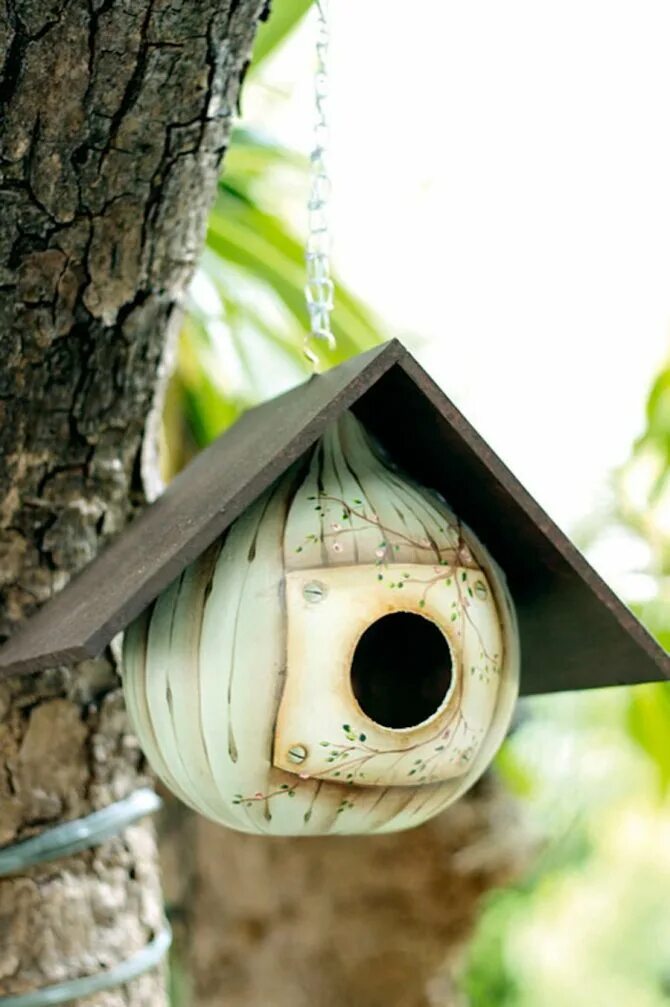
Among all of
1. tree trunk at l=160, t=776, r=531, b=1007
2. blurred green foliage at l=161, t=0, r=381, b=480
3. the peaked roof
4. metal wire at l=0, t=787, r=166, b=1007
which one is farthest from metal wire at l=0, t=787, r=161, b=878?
tree trunk at l=160, t=776, r=531, b=1007

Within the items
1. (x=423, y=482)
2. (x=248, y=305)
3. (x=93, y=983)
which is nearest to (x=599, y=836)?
(x=248, y=305)

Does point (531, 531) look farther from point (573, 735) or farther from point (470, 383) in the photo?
point (573, 735)

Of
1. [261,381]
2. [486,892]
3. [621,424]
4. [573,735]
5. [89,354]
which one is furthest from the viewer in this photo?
[573,735]

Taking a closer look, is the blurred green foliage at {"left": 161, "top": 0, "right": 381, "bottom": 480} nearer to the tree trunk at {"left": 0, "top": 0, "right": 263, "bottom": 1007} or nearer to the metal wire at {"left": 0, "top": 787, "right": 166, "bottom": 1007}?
the tree trunk at {"left": 0, "top": 0, "right": 263, "bottom": 1007}

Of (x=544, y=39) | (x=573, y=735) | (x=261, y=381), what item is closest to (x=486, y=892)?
Result: (x=573, y=735)

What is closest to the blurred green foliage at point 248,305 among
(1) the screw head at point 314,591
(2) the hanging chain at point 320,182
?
(2) the hanging chain at point 320,182

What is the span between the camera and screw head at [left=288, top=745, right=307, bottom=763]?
535 millimetres

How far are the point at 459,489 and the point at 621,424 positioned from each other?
3.50 ft

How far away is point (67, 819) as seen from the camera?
74 centimetres

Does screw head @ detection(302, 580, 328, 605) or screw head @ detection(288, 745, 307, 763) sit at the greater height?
screw head @ detection(302, 580, 328, 605)

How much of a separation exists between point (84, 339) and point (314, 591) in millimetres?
258

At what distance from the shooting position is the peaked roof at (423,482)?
52 centimetres

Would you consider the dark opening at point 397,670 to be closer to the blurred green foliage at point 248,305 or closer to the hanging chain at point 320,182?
the hanging chain at point 320,182

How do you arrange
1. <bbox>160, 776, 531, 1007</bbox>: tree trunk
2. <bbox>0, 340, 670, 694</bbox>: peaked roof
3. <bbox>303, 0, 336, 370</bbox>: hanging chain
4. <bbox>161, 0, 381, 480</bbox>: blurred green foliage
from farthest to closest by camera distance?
1. <bbox>160, 776, 531, 1007</bbox>: tree trunk
2. <bbox>161, 0, 381, 480</bbox>: blurred green foliage
3. <bbox>303, 0, 336, 370</bbox>: hanging chain
4. <bbox>0, 340, 670, 694</bbox>: peaked roof
